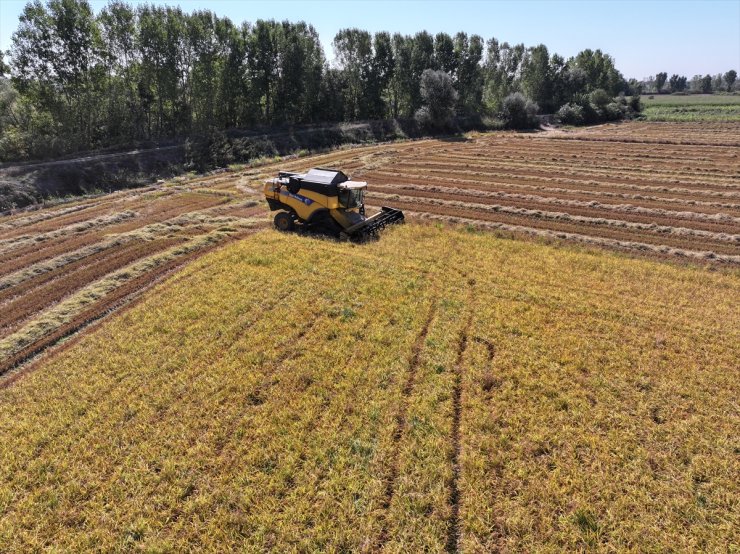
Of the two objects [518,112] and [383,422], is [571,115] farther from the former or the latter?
[383,422]

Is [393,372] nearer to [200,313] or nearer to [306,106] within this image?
[200,313]

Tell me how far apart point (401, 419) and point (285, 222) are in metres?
13.6

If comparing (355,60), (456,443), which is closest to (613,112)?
(355,60)

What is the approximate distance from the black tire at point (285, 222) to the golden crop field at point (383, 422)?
20.2 feet

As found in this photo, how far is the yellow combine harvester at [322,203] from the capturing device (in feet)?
61.2

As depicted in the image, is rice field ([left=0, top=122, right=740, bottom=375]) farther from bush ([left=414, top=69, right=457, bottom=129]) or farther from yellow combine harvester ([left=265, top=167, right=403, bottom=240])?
bush ([left=414, top=69, right=457, bottom=129])

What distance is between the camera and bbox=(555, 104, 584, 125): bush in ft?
263

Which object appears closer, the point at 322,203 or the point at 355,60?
the point at 322,203

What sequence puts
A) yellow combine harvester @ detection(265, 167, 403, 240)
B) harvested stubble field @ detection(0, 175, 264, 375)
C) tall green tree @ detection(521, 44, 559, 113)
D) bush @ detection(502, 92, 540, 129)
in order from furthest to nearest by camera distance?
1. tall green tree @ detection(521, 44, 559, 113)
2. bush @ detection(502, 92, 540, 129)
3. yellow combine harvester @ detection(265, 167, 403, 240)
4. harvested stubble field @ detection(0, 175, 264, 375)

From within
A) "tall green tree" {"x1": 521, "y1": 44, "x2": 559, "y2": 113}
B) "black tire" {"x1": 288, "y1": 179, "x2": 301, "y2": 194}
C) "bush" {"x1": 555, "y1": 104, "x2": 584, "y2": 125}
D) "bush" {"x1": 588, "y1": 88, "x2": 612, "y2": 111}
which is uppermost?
"tall green tree" {"x1": 521, "y1": 44, "x2": 559, "y2": 113}

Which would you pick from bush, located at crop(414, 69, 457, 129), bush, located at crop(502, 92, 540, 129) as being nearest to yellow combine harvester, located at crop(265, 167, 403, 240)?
bush, located at crop(414, 69, 457, 129)

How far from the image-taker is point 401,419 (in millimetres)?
8992

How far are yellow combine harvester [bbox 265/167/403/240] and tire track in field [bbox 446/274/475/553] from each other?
27.2ft

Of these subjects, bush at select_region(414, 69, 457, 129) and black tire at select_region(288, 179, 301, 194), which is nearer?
black tire at select_region(288, 179, 301, 194)
